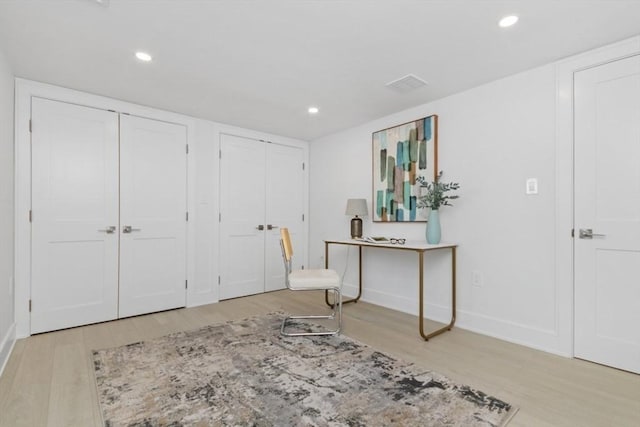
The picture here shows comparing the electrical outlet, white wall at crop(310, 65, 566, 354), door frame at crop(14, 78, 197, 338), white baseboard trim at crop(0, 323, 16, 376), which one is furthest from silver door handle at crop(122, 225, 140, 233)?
the electrical outlet

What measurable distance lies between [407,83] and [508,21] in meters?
0.94

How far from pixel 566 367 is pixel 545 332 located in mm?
319

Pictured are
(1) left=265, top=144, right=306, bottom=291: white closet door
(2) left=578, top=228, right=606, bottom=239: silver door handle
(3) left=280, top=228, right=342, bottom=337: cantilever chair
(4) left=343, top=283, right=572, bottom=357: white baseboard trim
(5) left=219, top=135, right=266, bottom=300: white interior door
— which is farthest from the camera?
(1) left=265, top=144, right=306, bottom=291: white closet door

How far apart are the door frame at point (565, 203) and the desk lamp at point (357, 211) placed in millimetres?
1892

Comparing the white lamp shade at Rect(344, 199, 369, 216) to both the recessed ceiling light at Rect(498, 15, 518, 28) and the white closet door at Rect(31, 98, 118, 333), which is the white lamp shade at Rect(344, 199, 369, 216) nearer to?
the recessed ceiling light at Rect(498, 15, 518, 28)

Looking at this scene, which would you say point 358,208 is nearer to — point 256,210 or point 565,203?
point 256,210

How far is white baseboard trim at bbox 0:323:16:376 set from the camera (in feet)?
7.08

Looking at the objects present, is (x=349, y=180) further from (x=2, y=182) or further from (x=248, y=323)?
(x=2, y=182)

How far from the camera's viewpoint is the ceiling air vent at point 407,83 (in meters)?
2.67

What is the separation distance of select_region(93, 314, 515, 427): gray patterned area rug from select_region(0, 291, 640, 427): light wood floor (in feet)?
0.44

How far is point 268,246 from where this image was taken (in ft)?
14.7

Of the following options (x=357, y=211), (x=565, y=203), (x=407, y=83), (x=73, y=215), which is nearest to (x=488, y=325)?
(x=565, y=203)

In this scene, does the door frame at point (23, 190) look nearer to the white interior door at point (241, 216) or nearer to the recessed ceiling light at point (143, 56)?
the recessed ceiling light at point (143, 56)

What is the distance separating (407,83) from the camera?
2.76 m
